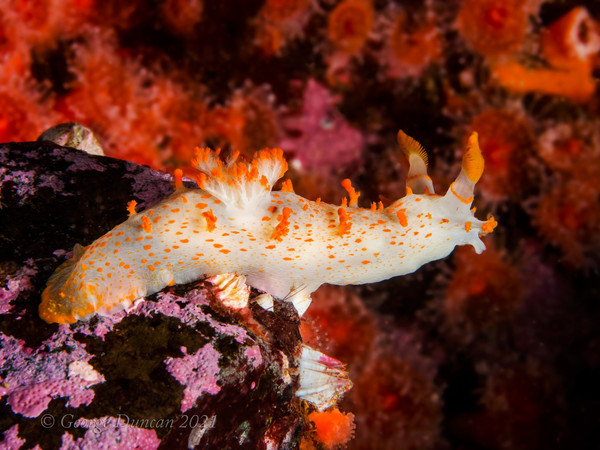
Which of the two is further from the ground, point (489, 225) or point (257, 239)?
point (257, 239)

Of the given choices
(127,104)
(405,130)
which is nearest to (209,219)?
(127,104)

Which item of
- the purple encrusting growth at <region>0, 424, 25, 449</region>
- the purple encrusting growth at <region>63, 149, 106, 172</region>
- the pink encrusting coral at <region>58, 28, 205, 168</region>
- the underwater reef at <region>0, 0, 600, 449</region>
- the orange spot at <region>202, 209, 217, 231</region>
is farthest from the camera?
the pink encrusting coral at <region>58, 28, 205, 168</region>

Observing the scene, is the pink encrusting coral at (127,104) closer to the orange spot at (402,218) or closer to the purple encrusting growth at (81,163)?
the purple encrusting growth at (81,163)

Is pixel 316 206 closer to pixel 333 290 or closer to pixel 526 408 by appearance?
pixel 333 290

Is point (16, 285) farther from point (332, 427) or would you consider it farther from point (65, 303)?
point (332, 427)

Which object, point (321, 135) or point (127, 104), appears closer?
point (127, 104)

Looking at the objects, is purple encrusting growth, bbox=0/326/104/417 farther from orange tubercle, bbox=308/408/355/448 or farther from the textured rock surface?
orange tubercle, bbox=308/408/355/448

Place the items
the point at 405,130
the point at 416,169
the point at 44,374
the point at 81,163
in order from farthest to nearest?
the point at 405,130
the point at 416,169
the point at 81,163
the point at 44,374

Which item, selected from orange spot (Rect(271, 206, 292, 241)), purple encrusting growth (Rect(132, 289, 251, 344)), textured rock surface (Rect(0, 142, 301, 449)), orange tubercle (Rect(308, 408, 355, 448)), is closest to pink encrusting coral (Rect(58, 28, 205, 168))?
textured rock surface (Rect(0, 142, 301, 449))

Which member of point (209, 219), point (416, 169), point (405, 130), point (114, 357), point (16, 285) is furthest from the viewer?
point (405, 130)
